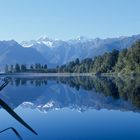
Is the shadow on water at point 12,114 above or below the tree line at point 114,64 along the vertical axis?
above

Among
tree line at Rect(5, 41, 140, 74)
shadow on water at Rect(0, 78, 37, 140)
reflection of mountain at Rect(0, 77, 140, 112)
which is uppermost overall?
shadow on water at Rect(0, 78, 37, 140)

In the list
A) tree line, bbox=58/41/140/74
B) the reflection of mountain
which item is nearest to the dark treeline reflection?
the reflection of mountain

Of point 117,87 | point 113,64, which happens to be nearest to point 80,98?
point 117,87

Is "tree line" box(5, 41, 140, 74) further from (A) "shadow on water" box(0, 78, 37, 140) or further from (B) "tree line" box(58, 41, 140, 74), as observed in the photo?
(A) "shadow on water" box(0, 78, 37, 140)

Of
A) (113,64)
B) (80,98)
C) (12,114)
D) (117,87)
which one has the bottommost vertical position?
(113,64)

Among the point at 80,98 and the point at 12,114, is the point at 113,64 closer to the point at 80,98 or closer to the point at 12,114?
the point at 80,98

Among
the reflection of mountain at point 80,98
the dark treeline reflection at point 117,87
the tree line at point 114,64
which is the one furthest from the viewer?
the tree line at point 114,64

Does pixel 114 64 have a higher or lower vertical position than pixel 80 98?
lower

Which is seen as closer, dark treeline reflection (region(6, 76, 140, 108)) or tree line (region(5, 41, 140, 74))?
dark treeline reflection (region(6, 76, 140, 108))

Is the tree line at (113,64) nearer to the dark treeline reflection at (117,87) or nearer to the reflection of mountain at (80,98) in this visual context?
the dark treeline reflection at (117,87)

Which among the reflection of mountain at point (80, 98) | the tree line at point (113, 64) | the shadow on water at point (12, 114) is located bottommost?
the tree line at point (113, 64)

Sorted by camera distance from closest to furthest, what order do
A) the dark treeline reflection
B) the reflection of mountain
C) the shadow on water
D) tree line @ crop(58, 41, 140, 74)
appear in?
the shadow on water < the reflection of mountain < the dark treeline reflection < tree line @ crop(58, 41, 140, 74)

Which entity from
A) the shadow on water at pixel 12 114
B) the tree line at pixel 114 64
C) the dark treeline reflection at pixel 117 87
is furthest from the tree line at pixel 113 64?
the shadow on water at pixel 12 114

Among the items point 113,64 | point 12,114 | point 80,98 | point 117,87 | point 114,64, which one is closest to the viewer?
point 12,114
